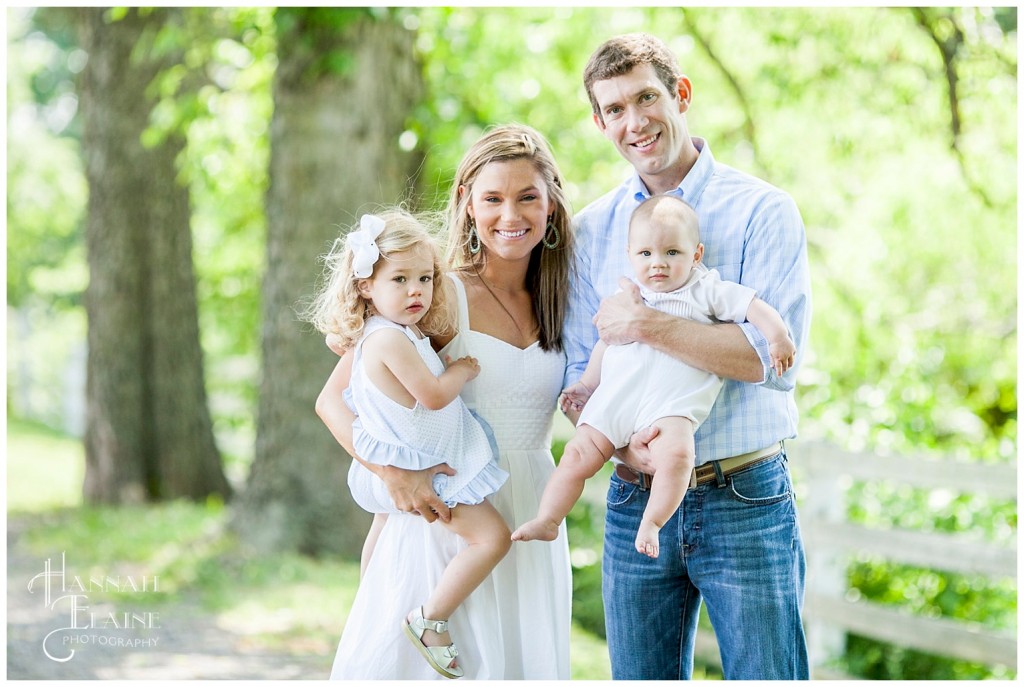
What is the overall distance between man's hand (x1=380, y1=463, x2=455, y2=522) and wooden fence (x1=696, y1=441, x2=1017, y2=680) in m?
3.04

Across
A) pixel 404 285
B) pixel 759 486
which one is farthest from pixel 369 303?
pixel 759 486

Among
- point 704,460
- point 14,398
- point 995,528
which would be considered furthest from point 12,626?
point 14,398

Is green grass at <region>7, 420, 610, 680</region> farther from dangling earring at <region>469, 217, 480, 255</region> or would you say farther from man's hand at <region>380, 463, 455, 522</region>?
dangling earring at <region>469, 217, 480, 255</region>

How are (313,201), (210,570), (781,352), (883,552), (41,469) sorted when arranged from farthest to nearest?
(41,469), (210,570), (313,201), (883,552), (781,352)

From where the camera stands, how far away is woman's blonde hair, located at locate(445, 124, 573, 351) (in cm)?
256

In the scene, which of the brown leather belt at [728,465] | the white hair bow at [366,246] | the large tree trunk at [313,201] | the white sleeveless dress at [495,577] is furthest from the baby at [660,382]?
the large tree trunk at [313,201]

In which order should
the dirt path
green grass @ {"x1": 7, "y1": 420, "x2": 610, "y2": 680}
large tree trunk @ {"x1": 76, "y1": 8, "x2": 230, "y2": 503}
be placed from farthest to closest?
large tree trunk @ {"x1": 76, "y1": 8, "x2": 230, "y2": 503}
green grass @ {"x1": 7, "y1": 420, "x2": 610, "y2": 680}
the dirt path

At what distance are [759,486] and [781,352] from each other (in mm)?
343

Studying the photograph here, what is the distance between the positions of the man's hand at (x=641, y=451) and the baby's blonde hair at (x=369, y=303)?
514 mm

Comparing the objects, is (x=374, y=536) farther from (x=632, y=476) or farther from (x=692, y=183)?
(x=692, y=183)

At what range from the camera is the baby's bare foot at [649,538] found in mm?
2229

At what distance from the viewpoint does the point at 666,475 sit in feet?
7.39

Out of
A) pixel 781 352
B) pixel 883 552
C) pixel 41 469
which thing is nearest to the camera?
pixel 781 352

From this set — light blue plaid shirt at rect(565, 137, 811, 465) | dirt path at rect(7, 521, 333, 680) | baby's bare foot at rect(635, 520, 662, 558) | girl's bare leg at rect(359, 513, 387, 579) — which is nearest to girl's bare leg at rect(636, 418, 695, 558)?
baby's bare foot at rect(635, 520, 662, 558)
